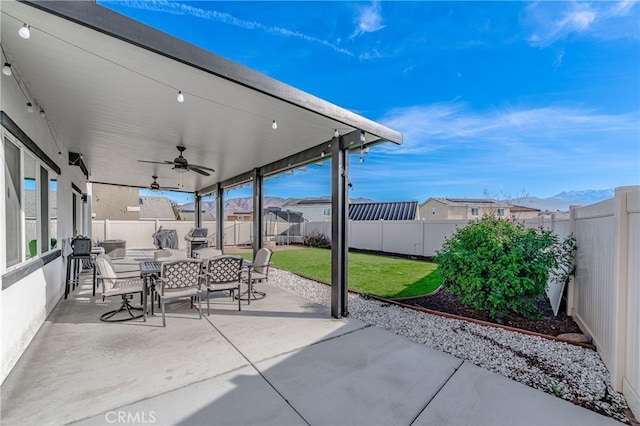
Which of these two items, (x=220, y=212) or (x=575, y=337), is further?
(x=220, y=212)

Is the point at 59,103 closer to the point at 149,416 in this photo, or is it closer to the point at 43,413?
the point at 43,413

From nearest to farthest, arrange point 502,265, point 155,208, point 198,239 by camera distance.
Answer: point 502,265 < point 198,239 < point 155,208

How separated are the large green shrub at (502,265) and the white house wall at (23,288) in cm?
536

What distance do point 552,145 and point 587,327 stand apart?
18.3 meters

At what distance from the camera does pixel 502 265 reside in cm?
412

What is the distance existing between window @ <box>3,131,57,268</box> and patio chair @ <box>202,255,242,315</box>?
7.25 feet

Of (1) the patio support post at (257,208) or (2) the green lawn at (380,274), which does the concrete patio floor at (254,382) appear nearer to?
(2) the green lawn at (380,274)

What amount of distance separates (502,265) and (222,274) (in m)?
4.35

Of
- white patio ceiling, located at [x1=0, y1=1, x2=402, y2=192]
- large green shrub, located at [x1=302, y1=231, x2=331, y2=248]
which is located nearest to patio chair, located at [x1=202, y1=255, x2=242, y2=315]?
white patio ceiling, located at [x1=0, y1=1, x2=402, y2=192]

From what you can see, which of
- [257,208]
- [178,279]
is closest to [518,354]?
[178,279]

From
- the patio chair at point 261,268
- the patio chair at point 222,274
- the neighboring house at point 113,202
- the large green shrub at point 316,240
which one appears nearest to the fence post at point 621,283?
the patio chair at point 222,274

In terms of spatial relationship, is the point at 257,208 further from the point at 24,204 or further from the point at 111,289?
the point at 24,204

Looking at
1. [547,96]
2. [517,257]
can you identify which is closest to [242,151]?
[517,257]

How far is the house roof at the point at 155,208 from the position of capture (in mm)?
25214
